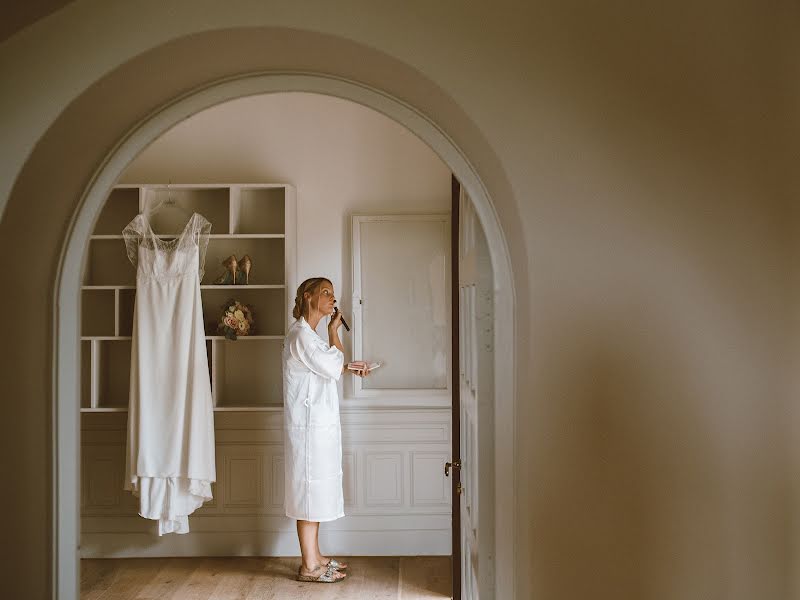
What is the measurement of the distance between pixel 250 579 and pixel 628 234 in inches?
140

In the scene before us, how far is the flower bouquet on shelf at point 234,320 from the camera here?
462cm

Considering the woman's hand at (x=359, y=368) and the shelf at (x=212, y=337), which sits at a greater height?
the shelf at (x=212, y=337)

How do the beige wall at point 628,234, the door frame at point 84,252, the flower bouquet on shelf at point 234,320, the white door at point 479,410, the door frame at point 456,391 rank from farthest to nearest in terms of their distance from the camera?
the flower bouquet on shelf at point 234,320 < the door frame at point 456,391 < the white door at point 479,410 < the door frame at point 84,252 < the beige wall at point 628,234

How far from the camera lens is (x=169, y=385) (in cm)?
453

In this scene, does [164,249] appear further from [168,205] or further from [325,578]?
[325,578]

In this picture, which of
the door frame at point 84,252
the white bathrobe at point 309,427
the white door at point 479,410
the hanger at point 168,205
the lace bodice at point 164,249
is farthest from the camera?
the hanger at point 168,205

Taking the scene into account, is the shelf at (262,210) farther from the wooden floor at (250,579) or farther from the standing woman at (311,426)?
the wooden floor at (250,579)

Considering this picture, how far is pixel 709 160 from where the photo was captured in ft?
5.71

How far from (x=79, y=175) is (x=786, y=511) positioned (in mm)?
1919

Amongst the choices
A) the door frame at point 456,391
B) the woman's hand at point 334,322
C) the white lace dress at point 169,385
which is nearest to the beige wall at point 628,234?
the door frame at point 456,391

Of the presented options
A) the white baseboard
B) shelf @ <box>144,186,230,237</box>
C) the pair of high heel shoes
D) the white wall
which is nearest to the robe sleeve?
the white wall

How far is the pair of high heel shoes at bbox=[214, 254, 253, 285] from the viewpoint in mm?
4676

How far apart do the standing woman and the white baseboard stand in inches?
17.0

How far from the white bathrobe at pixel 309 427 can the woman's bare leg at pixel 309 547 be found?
0.12 meters
